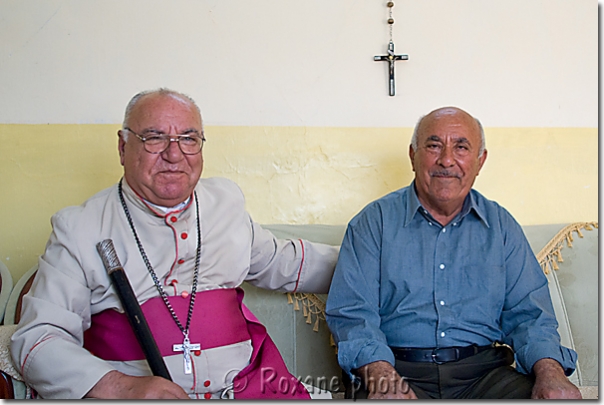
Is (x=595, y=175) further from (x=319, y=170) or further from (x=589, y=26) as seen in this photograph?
(x=319, y=170)

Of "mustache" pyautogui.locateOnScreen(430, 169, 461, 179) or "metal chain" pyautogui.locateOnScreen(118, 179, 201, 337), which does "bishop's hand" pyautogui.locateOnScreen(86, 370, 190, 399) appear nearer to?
"metal chain" pyautogui.locateOnScreen(118, 179, 201, 337)

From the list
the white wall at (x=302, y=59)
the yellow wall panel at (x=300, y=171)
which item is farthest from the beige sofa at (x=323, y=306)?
the white wall at (x=302, y=59)

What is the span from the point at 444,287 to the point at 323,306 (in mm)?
577

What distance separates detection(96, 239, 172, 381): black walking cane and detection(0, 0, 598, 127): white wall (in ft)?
3.58

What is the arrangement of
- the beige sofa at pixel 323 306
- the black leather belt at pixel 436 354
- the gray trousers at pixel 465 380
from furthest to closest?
the beige sofa at pixel 323 306
the black leather belt at pixel 436 354
the gray trousers at pixel 465 380

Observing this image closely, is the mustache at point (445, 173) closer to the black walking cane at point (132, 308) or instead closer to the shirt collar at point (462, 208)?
the shirt collar at point (462, 208)

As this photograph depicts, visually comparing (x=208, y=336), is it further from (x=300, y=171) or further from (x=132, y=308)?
(x=300, y=171)

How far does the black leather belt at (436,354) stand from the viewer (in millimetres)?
2068

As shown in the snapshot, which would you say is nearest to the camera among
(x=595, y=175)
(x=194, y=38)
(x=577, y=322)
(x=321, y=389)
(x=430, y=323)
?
(x=430, y=323)

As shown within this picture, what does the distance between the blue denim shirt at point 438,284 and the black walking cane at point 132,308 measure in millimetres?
645

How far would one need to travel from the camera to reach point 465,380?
6.64 ft

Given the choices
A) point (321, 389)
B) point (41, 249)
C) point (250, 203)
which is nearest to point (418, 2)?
point (250, 203)

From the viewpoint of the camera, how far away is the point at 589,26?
304 centimetres

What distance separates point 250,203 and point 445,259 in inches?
41.4
